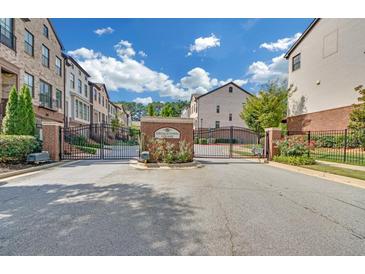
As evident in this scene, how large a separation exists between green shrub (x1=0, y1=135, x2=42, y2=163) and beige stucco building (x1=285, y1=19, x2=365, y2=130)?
2235 cm

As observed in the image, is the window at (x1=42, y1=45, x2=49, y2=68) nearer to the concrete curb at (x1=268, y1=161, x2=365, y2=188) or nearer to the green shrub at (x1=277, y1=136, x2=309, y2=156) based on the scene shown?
the green shrub at (x1=277, y1=136, x2=309, y2=156)

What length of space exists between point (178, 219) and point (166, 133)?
7.29m

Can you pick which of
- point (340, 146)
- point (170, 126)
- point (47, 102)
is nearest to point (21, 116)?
point (170, 126)

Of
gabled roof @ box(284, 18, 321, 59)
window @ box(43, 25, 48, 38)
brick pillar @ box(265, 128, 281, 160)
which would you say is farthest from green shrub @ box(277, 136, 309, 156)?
window @ box(43, 25, 48, 38)

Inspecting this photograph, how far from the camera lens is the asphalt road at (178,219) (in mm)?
2793

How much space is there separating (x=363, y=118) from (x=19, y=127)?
809 inches

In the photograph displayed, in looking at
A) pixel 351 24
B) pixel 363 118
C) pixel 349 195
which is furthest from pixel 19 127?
pixel 351 24

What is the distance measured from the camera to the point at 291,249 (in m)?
2.78

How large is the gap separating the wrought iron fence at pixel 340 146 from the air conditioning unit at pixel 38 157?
14.5 meters

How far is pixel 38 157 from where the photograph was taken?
940cm

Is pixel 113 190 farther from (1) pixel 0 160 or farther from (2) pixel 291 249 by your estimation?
(1) pixel 0 160

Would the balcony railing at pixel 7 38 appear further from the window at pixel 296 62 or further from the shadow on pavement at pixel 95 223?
the window at pixel 296 62

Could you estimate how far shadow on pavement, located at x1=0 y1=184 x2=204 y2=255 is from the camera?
2746mm

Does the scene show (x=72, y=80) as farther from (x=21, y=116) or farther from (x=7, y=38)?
(x=21, y=116)
